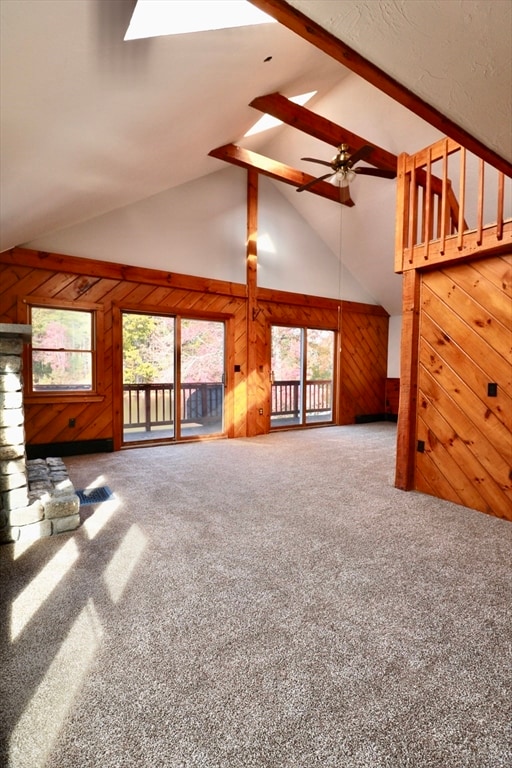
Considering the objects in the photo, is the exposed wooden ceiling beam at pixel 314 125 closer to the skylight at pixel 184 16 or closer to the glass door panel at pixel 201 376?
the skylight at pixel 184 16

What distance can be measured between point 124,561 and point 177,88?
3108 millimetres

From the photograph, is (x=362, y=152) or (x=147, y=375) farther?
(x=147, y=375)

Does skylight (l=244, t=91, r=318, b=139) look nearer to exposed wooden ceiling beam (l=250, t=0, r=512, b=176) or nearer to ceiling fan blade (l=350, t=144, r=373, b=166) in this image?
ceiling fan blade (l=350, t=144, r=373, b=166)

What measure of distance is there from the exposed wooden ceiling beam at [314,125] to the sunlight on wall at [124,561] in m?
4.17

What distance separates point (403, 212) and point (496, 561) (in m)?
2.99

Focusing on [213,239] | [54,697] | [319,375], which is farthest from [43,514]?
[319,375]

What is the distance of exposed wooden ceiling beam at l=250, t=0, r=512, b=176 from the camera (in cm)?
90

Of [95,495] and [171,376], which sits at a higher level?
[171,376]

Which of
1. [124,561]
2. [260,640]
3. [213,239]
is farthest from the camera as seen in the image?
[213,239]

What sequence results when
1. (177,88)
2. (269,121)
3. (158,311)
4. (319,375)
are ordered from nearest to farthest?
(177,88)
(269,121)
(158,311)
(319,375)

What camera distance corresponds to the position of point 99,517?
9.12ft

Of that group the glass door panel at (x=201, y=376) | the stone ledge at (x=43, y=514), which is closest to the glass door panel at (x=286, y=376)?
the glass door panel at (x=201, y=376)

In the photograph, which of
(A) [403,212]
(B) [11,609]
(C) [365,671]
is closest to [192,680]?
(C) [365,671]

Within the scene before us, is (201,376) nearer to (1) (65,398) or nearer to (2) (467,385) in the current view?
(1) (65,398)
